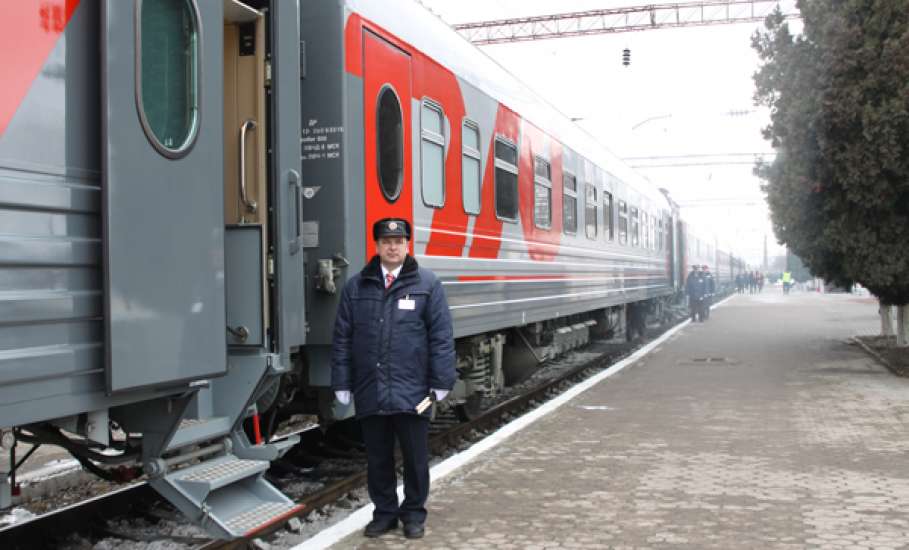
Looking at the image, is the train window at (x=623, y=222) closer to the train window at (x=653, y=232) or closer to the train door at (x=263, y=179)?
the train window at (x=653, y=232)

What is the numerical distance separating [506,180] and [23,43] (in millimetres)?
6297

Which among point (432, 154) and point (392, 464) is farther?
point (432, 154)

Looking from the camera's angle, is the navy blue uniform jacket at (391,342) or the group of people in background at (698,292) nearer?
the navy blue uniform jacket at (391,342)

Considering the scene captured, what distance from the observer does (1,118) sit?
3506mm

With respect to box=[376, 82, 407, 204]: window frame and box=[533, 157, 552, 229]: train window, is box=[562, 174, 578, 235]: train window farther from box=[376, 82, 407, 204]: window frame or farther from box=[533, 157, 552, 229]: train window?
box=[376, 82, 407, 204]: window frame

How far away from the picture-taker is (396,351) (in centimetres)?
512

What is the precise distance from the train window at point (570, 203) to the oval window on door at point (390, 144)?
17.7 ft

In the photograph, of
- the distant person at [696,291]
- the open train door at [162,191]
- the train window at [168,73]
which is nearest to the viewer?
the open train door at [162,191]

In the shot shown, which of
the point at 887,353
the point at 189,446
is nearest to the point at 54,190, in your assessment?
the point at 189,446

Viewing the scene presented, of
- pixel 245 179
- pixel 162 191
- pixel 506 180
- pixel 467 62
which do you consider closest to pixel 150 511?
pixel 245 179

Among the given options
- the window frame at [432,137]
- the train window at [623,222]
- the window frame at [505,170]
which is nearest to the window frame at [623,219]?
the train window at [623,222]

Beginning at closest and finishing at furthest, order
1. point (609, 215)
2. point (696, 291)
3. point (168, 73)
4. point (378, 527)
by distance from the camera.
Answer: point (168, 73) < point (378, 527) < point (609, 215) < point (696, 291)

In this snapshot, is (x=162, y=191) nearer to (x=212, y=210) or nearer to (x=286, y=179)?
(x=212, y=210)

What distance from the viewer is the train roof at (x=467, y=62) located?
681 centimetres
